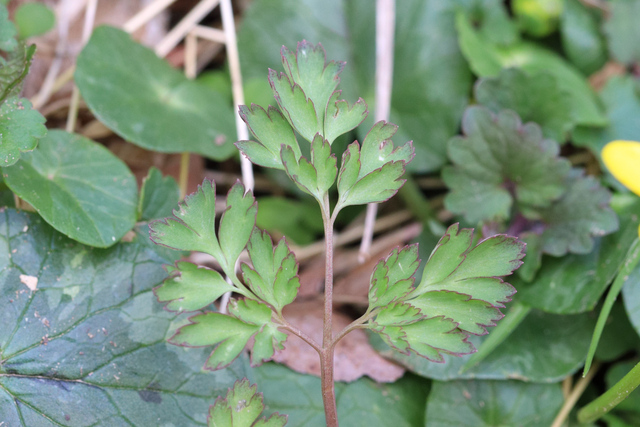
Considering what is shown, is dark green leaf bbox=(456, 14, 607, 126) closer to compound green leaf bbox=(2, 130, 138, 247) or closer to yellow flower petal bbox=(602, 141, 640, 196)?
yellow flower petal bbox=(602, 141, 640, 196)

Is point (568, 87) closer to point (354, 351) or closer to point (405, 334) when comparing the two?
point (354, 351)

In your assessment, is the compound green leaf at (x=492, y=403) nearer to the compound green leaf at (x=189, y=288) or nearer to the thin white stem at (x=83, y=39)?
the compound green leaf at (x=189, y=288)

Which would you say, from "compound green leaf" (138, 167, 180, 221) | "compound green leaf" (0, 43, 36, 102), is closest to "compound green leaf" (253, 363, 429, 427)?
"compound green leaf" (138, 167, 180, 221)

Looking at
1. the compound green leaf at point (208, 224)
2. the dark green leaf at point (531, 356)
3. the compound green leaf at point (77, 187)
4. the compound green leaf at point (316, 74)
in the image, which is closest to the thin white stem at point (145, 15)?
the compound green leaf at point (77, 187)

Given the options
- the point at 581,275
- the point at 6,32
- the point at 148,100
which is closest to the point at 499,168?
the point at 581,275

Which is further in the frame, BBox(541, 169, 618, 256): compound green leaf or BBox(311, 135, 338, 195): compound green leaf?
BBox(541, 169, 618, 256): compound green leaf

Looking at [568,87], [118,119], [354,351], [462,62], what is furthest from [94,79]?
[568,87]
